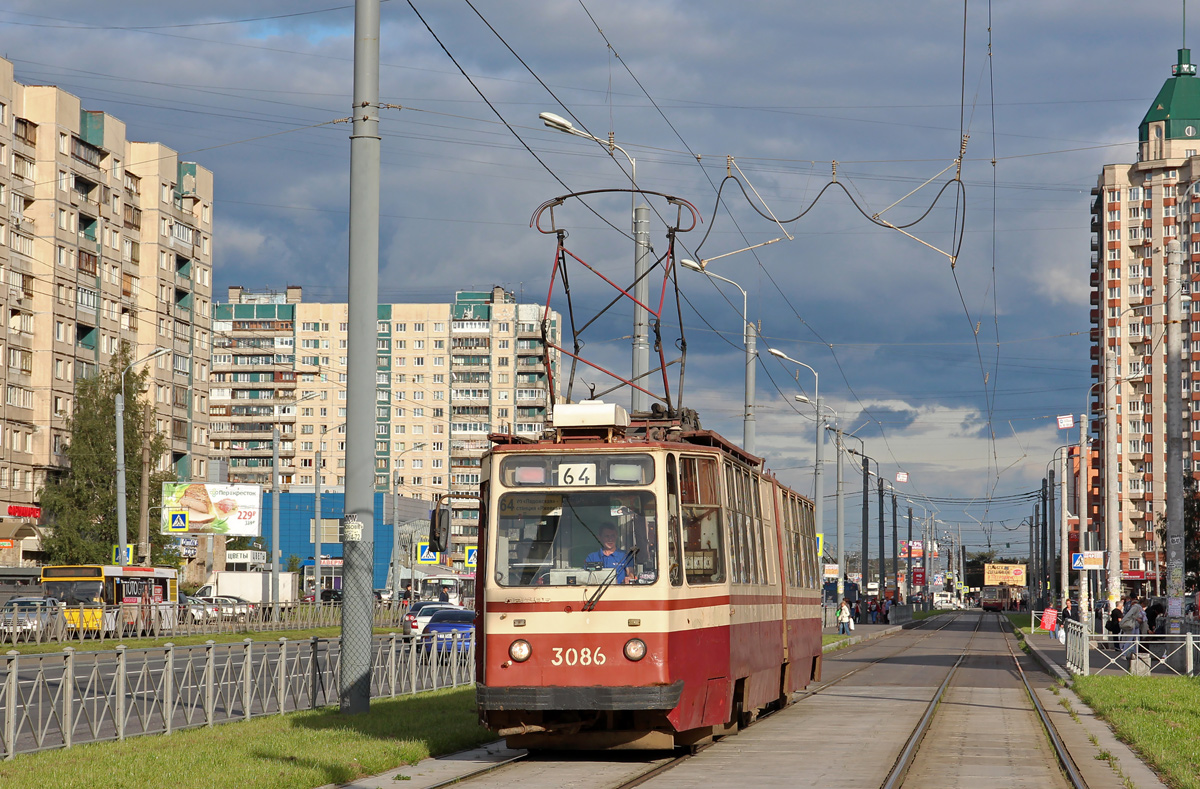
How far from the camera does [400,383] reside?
529ft

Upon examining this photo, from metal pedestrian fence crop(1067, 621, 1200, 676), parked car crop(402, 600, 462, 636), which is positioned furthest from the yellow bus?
metal pedestrian fence crop(1067, 621, 1200, 676)

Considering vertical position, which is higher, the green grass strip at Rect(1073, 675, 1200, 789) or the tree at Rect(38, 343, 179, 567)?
the tree at Rect(38, 343, 179, 567)

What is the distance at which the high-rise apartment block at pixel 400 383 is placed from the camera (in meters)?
156

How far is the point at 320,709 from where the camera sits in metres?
17.5

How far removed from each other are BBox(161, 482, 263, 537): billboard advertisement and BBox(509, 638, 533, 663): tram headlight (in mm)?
55055

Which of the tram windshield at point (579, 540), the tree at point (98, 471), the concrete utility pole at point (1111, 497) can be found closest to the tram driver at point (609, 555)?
the tram windshield at point (579, 540)

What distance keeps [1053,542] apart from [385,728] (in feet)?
241

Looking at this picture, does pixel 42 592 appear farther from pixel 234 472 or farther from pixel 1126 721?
pixel 234 472

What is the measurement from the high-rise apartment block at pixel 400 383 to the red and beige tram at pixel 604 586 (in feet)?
462

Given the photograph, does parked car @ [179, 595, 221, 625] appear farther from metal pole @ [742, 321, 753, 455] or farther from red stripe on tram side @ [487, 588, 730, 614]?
red stripe on tram side @ [487, 588, 730, 614]

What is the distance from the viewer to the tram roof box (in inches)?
546

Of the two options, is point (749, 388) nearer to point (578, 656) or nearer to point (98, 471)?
point (578, 656)

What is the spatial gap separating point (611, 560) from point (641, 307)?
8.05m

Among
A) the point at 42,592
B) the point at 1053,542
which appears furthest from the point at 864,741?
the point at 1053,542
